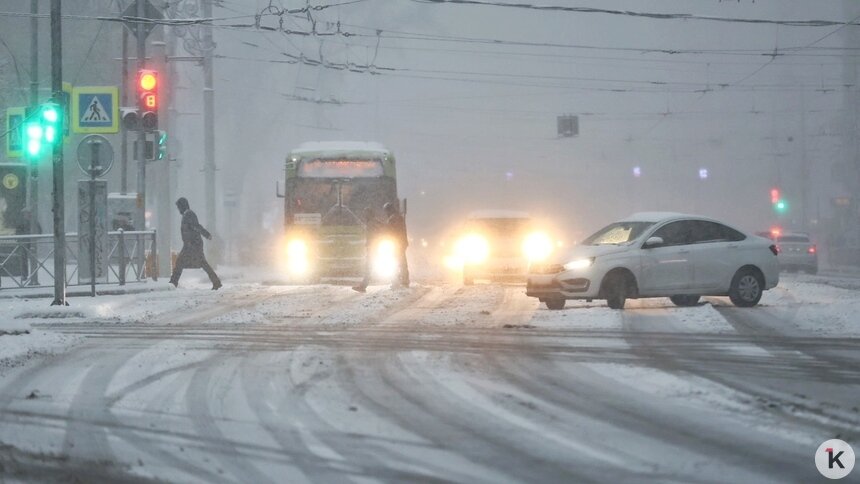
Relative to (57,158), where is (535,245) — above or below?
below

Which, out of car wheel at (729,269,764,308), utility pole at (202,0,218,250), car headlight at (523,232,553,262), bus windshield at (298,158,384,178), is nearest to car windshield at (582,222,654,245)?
car wheel at (729,269,764,308)

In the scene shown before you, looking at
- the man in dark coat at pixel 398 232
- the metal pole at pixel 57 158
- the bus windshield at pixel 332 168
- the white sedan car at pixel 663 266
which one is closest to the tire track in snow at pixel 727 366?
the white sedan car at pixel 663 266

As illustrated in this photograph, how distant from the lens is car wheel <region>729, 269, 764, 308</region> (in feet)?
57.1

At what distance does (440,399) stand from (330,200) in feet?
63.9

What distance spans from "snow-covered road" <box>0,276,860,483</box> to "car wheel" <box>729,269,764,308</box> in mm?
1635

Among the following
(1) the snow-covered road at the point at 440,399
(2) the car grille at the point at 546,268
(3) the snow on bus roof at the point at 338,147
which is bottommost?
(1) the snow-covered road at the point at 440,399

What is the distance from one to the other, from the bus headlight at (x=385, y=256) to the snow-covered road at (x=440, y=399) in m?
7.45

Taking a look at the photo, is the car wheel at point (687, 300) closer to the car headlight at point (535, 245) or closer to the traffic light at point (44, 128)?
the car headlight at point (535, 245)

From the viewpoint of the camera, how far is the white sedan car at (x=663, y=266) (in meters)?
16.8

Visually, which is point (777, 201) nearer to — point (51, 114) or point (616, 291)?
point (616, 291)

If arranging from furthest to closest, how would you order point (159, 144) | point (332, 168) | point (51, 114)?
point (332, 168), point (159, 144), point (51, 114)

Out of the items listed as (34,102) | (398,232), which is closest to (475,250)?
(398,232)

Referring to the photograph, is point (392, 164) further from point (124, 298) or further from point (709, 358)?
point (709, 358)

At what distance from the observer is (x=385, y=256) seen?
23594 mm
